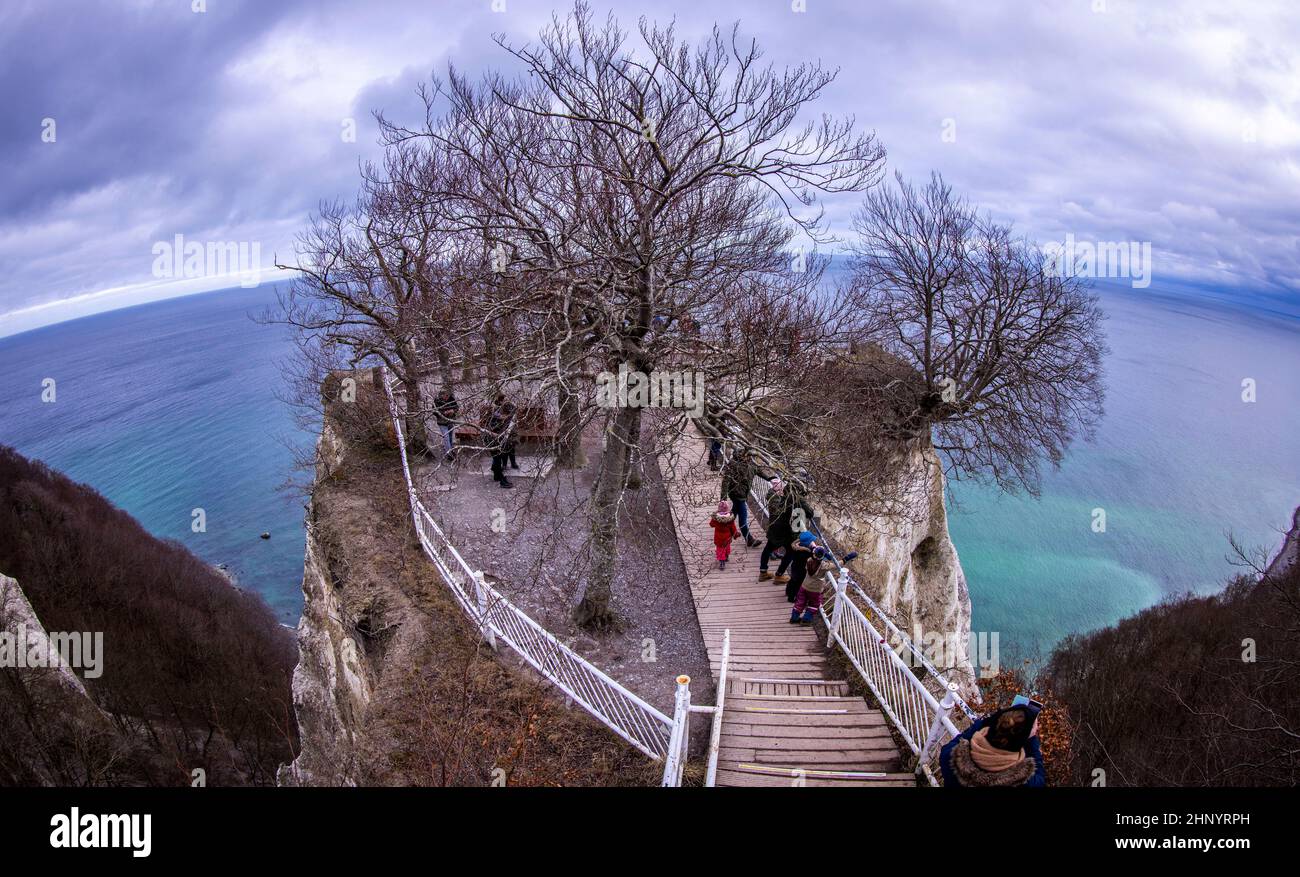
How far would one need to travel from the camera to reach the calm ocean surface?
126ft

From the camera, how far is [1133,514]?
47000 mm

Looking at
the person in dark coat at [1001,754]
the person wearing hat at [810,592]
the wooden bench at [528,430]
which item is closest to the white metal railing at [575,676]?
the person in dark coat at [1001,754]

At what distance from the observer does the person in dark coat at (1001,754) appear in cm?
522

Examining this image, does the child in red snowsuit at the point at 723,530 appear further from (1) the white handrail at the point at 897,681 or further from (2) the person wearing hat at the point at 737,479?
(1) the white handrail at the point at 897,681

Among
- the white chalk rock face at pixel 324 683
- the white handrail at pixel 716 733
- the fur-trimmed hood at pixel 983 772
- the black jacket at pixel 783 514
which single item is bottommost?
the white chalk rock face at pixel 324 683

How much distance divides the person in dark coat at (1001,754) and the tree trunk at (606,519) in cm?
529

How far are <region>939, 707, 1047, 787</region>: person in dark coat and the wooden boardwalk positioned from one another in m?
1.38

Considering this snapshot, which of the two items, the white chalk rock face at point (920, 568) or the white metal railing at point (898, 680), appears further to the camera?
the white chalk rock face at point (920, 568)

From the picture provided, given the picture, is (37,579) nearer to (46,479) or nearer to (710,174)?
(46,479)

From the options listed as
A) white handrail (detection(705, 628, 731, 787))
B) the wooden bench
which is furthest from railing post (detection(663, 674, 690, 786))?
the wooden bench

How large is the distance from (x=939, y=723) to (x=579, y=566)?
20.8ft

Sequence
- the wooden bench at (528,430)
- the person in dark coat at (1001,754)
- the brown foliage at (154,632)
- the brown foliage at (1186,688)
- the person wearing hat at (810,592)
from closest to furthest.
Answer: the person in dark coat at (1001,754) → the person wearing hat at (810,592) → the wooden bench at (528,430) → the brown foliage at (1186,688) → the brown foliage at (154,632)

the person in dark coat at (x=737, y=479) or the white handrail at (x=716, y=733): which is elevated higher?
the person in dark coat at (x=737, y=479)

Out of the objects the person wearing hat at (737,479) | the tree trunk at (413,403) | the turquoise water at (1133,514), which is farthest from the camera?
the turquoise water at (1133,514)
